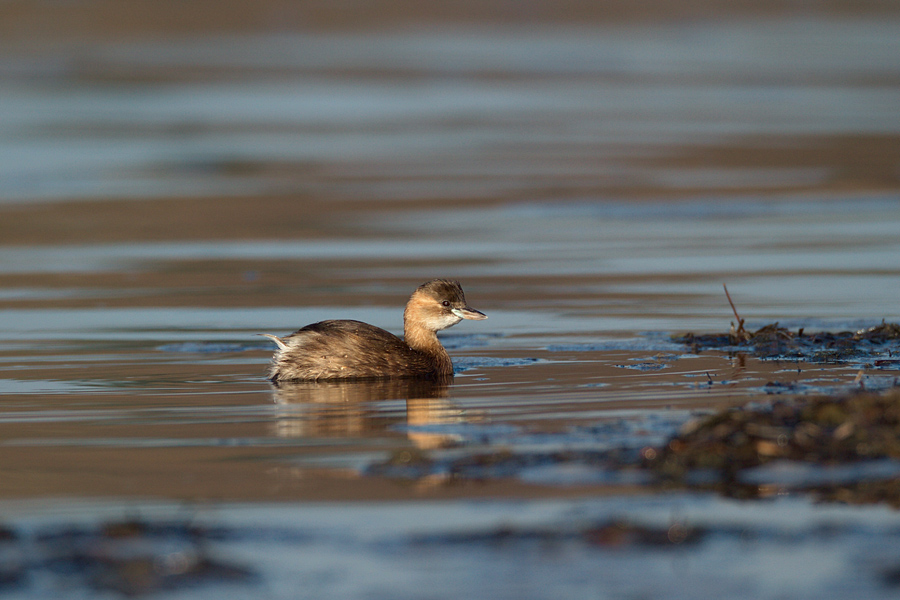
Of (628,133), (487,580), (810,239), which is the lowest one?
(487,580)

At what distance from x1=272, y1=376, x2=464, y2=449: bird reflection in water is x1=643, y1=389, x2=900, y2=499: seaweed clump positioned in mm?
1311

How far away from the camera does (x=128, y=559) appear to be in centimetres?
576

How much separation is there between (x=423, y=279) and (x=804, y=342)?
425 centimetres

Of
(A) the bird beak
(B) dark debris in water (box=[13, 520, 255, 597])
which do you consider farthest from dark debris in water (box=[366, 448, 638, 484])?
(A) the bird beak

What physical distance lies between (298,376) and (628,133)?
1637 centimetres

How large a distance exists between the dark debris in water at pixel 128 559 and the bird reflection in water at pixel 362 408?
186cm

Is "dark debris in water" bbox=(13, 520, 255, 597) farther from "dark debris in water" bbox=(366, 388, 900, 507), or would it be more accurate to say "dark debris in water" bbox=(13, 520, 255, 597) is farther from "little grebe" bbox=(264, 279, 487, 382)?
"little grebe" bbox=(264, 279, 487, 382)

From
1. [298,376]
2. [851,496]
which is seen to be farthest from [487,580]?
[298,376]

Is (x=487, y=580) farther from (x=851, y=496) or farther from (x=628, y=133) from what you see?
(x=628, y=133)

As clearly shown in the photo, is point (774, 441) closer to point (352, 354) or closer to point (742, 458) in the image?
point (742, 458)

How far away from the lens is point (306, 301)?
13.1m

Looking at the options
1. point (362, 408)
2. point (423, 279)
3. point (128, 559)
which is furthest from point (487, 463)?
point (423, 279)

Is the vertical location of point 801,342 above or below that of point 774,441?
above

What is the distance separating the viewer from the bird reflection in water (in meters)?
8.12
